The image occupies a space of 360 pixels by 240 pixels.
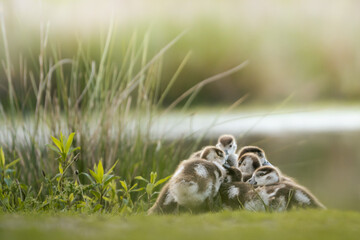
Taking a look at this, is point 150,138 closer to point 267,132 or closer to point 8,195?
point 8,195

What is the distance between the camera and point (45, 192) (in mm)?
3840

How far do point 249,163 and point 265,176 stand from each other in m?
0.28

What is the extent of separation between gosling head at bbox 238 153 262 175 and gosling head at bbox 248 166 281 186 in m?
0.22

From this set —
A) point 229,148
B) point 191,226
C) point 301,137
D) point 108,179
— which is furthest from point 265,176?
point 301,137

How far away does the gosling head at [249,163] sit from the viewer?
138 inches

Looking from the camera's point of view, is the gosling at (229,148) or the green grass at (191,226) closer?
the green grass at (191,226)

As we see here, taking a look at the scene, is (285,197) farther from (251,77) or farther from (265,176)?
(251,77)

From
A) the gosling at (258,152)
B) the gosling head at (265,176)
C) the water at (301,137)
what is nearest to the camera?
the gosling head at (265,176)

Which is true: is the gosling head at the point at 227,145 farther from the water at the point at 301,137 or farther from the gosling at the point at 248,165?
the water at the point at 301,137

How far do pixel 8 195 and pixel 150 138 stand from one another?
4.26 feet

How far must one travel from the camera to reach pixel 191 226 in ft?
7.89

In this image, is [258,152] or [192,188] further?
[258,152]

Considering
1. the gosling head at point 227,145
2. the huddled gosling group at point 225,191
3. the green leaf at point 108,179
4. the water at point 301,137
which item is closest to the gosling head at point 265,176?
the huddled gosling group at point 225,191

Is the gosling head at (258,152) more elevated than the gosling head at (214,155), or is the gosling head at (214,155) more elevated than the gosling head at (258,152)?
the gosling head at (214,155)
